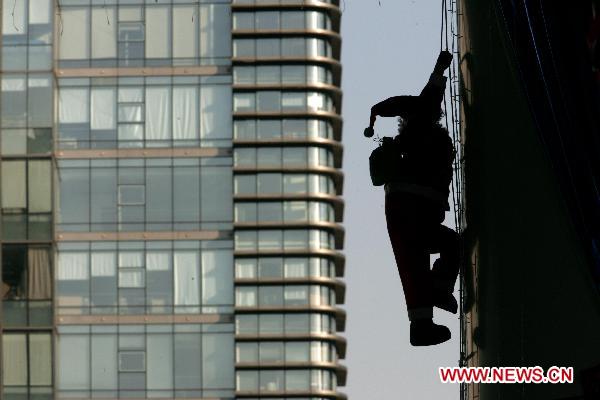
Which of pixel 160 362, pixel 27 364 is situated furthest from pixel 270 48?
pixel 27 364

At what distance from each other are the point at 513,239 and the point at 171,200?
221ft

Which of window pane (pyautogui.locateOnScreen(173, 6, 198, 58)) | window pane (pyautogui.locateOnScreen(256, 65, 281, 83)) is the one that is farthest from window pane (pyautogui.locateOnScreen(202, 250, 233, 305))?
window pane (pyautogui.locateOnScreen(173, 6, 198, 58))

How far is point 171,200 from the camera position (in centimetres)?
9438

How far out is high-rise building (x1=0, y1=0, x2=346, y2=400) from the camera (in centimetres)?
9206

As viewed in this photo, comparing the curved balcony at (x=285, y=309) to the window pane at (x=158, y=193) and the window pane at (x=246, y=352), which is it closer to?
the window pane at (x=246, y=352)

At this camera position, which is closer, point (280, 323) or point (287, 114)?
point (280, 323)

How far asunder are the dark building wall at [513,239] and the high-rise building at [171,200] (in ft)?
202

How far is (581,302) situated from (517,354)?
11.8 feet

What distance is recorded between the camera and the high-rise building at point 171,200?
3625 inches

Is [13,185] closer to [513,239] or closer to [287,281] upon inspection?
[287,281]

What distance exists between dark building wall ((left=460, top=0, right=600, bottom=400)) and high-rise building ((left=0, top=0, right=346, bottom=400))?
61493 mm

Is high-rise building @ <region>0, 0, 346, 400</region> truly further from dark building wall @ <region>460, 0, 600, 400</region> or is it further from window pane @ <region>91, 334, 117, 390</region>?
dark building wall @ <region>460, 0, 600, 400</region>

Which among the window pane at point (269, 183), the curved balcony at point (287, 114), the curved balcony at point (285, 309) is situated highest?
the curved balcony at point (287, 114)

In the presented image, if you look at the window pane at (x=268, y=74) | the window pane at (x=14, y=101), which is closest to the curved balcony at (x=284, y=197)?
the window pane at (x=268, y=74)
